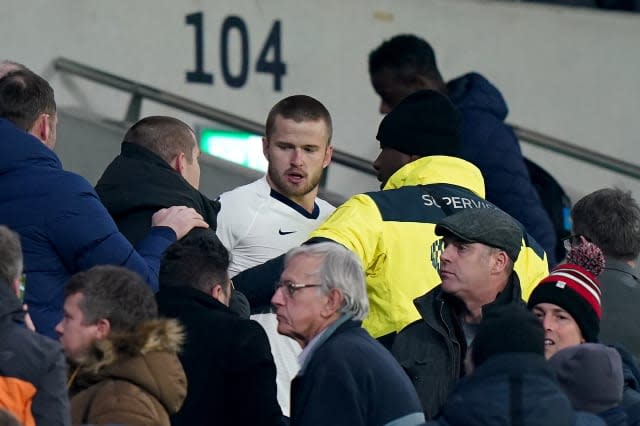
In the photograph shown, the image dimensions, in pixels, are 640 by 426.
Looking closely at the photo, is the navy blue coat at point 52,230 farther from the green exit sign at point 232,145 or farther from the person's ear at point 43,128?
the green exit sign at point 232,145

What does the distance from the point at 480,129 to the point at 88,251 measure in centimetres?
305

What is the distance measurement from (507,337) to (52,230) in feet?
6.19

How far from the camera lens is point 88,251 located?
22.8 ft

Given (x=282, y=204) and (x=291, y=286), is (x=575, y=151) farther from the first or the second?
(x=291, y=286)

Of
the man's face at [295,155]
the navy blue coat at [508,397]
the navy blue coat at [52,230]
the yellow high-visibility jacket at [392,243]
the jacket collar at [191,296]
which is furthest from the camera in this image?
the man's face at [295,155]

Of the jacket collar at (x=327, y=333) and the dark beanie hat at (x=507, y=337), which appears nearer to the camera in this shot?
the dark beanie hat at (x=507, y=337)

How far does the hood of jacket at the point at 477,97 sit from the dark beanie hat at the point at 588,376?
3.34m

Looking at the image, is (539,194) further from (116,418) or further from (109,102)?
(116,418)

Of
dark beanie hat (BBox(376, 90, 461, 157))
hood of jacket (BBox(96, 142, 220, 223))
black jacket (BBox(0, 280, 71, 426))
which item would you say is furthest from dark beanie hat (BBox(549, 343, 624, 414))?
dark beanie hat (BBox(376, 90, 461, 157))

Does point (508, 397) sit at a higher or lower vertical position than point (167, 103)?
higher

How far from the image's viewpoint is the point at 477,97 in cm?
965

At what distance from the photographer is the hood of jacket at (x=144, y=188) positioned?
24.7 ft

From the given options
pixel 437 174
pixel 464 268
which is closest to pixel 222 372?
pixel 464 268

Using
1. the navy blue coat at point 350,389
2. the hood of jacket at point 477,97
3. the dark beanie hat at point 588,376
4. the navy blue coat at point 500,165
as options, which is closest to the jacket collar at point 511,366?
the dark beanie hat at point 588,376
